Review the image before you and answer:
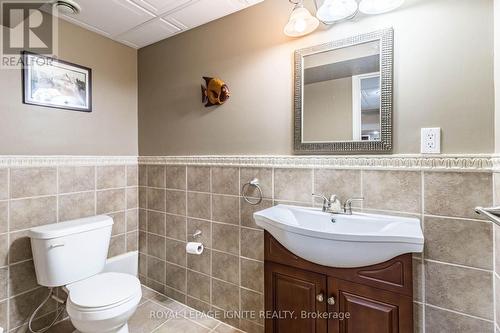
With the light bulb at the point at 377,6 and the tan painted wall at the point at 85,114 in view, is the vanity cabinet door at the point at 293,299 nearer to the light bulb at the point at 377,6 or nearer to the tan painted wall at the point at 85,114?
the light bulb at the point at 377,6

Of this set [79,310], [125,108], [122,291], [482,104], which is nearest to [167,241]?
[122,291]

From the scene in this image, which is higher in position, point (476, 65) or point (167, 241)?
point (476, 65)

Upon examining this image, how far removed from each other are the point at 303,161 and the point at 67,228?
60.6 inches

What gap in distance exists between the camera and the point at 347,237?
3.13 feet

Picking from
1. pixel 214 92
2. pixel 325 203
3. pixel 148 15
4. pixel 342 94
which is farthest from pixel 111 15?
pixel 325 203

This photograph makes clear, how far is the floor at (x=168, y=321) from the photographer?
5.67 ft

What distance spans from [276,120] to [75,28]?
171 centimetres

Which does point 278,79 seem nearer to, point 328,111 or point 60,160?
point 328,111

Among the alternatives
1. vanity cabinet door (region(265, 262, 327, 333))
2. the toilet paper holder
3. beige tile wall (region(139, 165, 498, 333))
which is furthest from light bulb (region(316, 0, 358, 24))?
the toilet paper holder

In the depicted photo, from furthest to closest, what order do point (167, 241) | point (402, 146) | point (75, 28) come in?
point (167, 241), point (75, 28), point (402, 146)

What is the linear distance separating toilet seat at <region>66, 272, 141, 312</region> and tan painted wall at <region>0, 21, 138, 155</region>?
0.96m

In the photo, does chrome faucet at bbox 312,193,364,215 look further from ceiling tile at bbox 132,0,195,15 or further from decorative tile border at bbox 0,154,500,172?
ceiling tile at bbox 132,0,195,15

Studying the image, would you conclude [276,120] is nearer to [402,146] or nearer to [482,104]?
[402,146]

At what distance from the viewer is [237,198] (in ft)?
5.62
